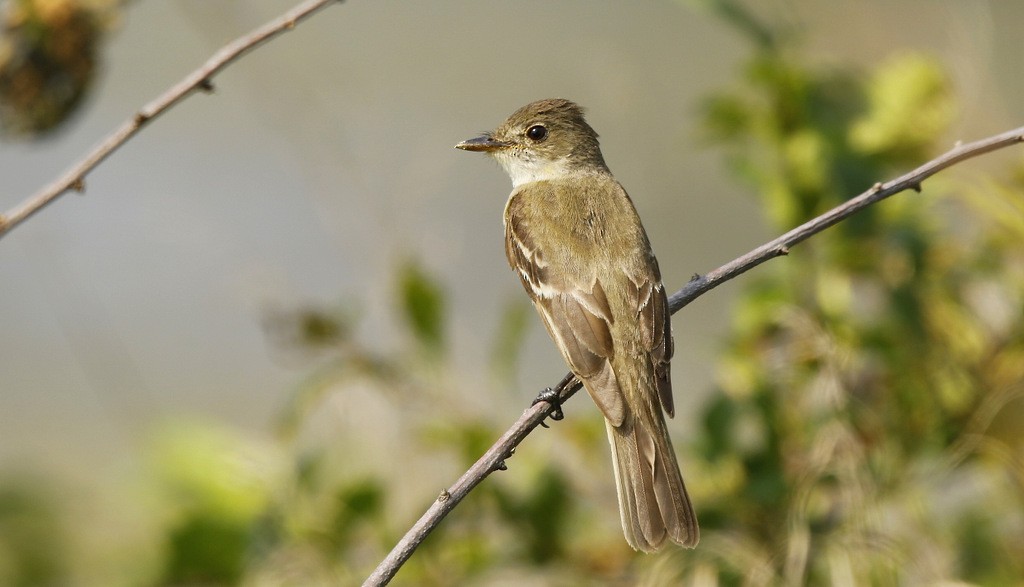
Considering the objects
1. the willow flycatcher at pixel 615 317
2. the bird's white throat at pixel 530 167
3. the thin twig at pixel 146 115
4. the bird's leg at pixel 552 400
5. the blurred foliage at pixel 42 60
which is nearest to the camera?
the thin twig at pixel 146 115

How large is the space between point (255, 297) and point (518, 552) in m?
1.23

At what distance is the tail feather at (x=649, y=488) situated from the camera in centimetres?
322

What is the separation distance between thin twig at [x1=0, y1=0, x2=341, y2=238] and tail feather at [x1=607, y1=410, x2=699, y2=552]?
4.96ft

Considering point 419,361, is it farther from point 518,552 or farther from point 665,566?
point 665,566

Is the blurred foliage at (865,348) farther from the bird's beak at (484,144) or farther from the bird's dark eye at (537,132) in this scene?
the bird's beak at (484,144)

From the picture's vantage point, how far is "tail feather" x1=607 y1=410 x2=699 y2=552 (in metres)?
3.22

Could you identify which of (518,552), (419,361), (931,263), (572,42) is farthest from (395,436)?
(572,42)

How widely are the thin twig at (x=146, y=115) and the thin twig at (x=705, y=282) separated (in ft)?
3.27

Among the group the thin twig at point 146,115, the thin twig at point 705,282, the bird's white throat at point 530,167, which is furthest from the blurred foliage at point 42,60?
the thin twig at point 705,282

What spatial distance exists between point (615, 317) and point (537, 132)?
120cm

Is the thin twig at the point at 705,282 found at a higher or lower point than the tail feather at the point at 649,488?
higher

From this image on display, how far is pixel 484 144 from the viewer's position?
4.50 metres

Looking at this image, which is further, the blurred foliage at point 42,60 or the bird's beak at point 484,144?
the bird's beak at point 484,144

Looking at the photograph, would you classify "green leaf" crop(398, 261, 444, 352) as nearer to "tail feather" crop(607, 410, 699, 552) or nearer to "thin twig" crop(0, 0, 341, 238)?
"tail feather" crop(607, 410, 699, 552)
